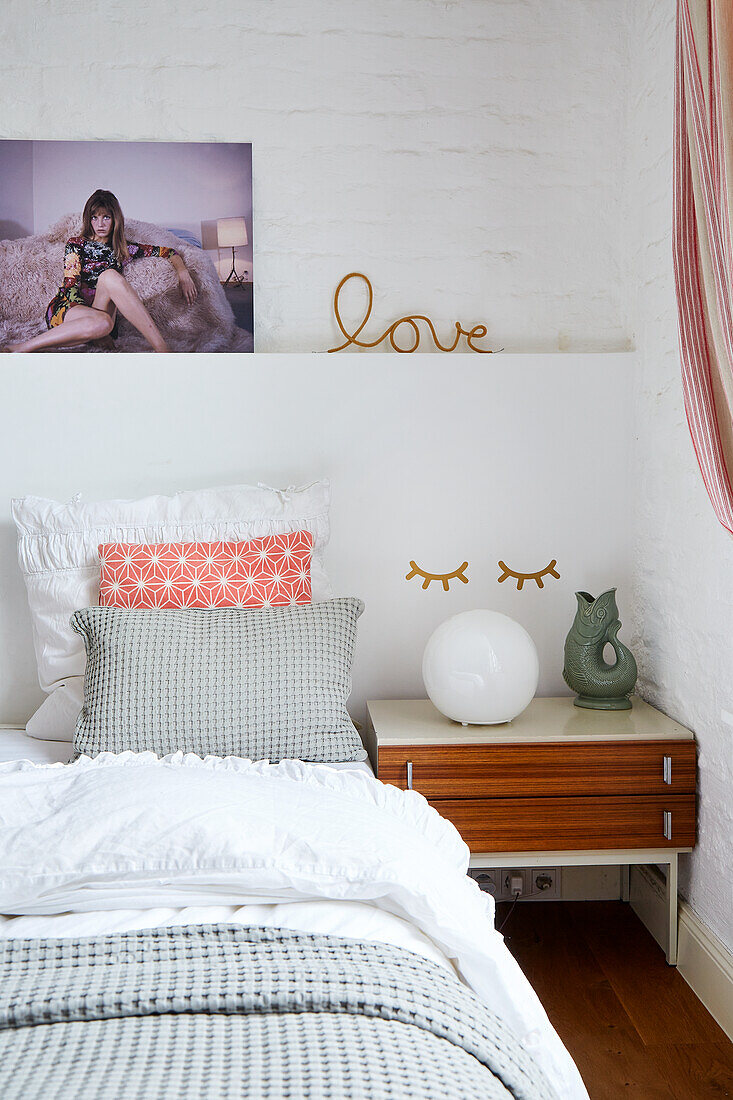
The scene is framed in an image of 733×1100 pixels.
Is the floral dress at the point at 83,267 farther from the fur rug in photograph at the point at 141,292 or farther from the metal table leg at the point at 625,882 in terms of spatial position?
the metal table leg at the point at 625,882

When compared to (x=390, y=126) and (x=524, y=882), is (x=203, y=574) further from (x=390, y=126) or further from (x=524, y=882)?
(x=390, y=126)

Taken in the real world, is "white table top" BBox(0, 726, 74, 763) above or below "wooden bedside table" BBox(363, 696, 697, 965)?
above

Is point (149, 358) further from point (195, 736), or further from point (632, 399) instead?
point (632, 399)

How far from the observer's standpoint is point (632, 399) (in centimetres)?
275

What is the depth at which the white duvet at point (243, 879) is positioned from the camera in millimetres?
1288

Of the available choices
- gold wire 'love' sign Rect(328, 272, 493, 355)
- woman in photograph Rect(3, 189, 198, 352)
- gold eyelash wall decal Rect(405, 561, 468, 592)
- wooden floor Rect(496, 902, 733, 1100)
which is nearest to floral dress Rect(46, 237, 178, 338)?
woman in photograph Rect(3, 189, 198, 352)

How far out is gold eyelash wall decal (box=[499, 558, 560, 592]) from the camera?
108 inches

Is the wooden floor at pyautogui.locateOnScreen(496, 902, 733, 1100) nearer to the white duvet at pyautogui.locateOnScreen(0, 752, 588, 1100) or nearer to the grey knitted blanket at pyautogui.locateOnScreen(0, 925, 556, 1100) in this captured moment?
the white duvet at pyautogui.locateOnScreen(0, 752, 588, 1100)

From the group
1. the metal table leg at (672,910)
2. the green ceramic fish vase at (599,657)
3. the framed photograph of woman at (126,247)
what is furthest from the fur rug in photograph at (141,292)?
the metal table leg at (672,910)

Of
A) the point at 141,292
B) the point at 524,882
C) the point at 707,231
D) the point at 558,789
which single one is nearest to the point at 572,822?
the point at 558,789

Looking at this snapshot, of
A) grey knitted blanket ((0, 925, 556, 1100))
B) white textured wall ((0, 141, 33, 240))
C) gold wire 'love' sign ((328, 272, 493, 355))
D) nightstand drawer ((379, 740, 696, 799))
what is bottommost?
nightstand drawer ((379, 740, 696, 799))

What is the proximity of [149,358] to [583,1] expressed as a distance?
165 centimetres

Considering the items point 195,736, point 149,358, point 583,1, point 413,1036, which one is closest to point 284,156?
point 149,358

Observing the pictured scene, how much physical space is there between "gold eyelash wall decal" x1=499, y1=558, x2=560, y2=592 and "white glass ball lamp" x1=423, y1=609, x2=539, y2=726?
367mm
